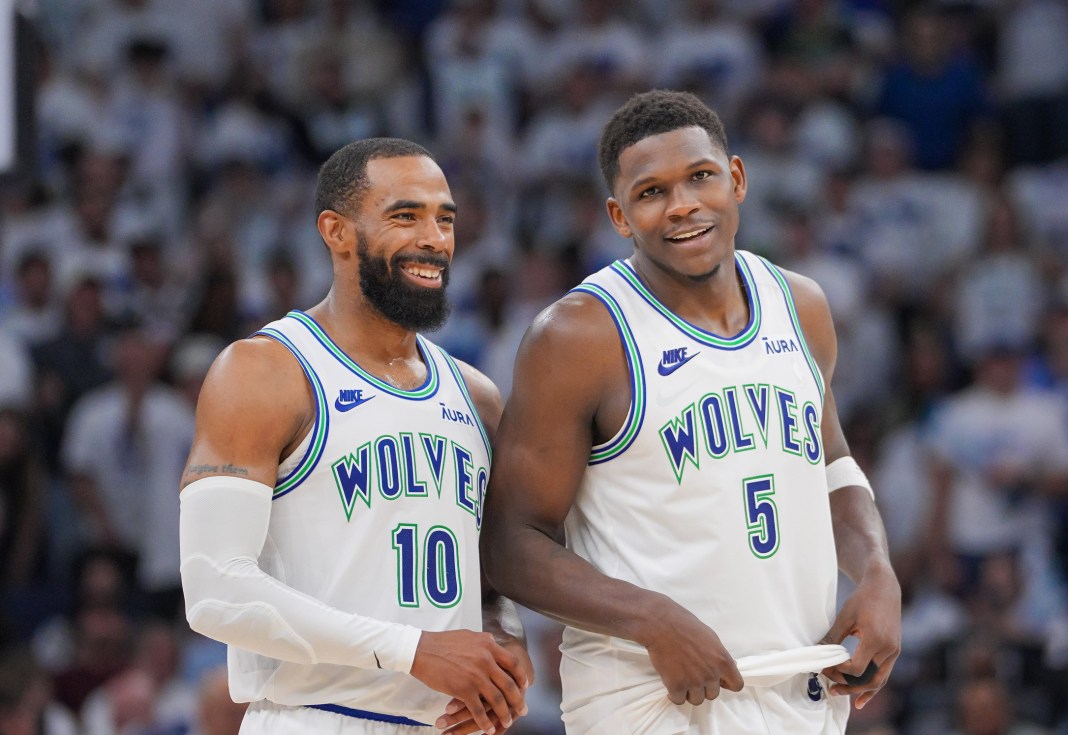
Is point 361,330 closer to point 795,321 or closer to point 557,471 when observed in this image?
point 557,471

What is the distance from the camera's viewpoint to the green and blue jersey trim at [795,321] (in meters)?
4.41

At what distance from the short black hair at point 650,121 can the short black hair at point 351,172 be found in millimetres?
501

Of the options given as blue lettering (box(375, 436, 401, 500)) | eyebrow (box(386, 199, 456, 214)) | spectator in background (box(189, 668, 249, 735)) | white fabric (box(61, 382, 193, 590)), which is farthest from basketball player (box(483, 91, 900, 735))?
white fabric (box(61, 382, 193, 590))

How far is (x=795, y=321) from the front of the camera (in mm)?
4473

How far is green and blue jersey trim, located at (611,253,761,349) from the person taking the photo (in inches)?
167

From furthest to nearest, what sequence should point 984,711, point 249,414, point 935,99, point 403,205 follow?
point 935,99 → point 984,711 → point 403,205 → point 249,414

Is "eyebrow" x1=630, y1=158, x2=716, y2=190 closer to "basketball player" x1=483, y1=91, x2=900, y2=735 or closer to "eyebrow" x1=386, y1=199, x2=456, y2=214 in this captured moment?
"basketball player" x1=483, y1=91, x2=900, y2=735

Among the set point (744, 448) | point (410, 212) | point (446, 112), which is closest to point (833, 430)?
point (744, 448)

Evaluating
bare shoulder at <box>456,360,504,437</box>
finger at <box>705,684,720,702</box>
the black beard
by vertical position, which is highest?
the black beard

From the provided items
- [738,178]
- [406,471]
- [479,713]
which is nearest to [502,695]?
[479,713]

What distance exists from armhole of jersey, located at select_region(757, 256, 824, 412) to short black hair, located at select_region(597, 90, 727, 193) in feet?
1.48

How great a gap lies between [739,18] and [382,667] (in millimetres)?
9270

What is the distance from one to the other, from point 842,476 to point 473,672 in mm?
1404

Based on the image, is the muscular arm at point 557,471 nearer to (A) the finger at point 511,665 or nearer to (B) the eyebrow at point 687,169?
(A) the finger at point 511,665
